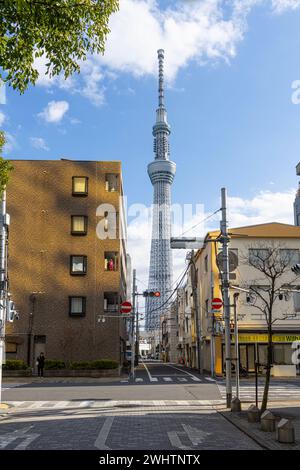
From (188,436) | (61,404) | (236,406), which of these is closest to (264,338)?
(61,404)

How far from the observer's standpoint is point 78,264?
4550cm

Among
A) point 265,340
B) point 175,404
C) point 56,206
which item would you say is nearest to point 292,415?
point 175,404

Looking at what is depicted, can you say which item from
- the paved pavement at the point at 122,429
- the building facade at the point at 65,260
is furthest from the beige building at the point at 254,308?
the paved pavement at the point at 122,429

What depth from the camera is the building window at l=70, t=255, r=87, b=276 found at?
Result: 45.2m

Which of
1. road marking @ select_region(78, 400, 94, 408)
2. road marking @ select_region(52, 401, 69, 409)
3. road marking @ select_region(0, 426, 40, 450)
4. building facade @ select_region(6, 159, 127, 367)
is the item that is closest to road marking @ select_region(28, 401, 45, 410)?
road marking @ select_region(52, 401, 69, 409)

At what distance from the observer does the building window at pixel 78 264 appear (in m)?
45.2

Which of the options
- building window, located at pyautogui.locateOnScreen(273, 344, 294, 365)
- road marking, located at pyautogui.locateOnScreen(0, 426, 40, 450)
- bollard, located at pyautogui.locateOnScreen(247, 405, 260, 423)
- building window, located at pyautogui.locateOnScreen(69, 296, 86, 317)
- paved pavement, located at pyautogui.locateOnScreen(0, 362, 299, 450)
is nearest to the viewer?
road marking, located at pyautogui.locateOnScreen(0, 426, 40, 450)

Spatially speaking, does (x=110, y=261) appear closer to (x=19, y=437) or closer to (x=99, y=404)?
(x=99, y=404)

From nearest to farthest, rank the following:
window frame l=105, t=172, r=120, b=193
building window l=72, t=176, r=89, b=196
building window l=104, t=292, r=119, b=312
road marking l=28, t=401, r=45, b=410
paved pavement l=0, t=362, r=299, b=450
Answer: paved pavement l=0, t=362, r=299, b=450
road marking l=28, t=401, r=45, b=410
building window l=104, t=292, r=119, b=312
building window l=72, t=176, r=89, b=196
window frame l=105, t=172, r=120, b=193

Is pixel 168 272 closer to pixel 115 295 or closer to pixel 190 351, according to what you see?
pixel 190 351

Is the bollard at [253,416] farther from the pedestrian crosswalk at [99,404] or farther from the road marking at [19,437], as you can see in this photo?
the road marking at [19,437]

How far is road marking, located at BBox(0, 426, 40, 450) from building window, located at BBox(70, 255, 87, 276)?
30.5 m

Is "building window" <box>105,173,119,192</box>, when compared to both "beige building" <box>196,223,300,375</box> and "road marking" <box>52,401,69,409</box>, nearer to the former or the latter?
"beige building" <box>196,223,300,375</box>
